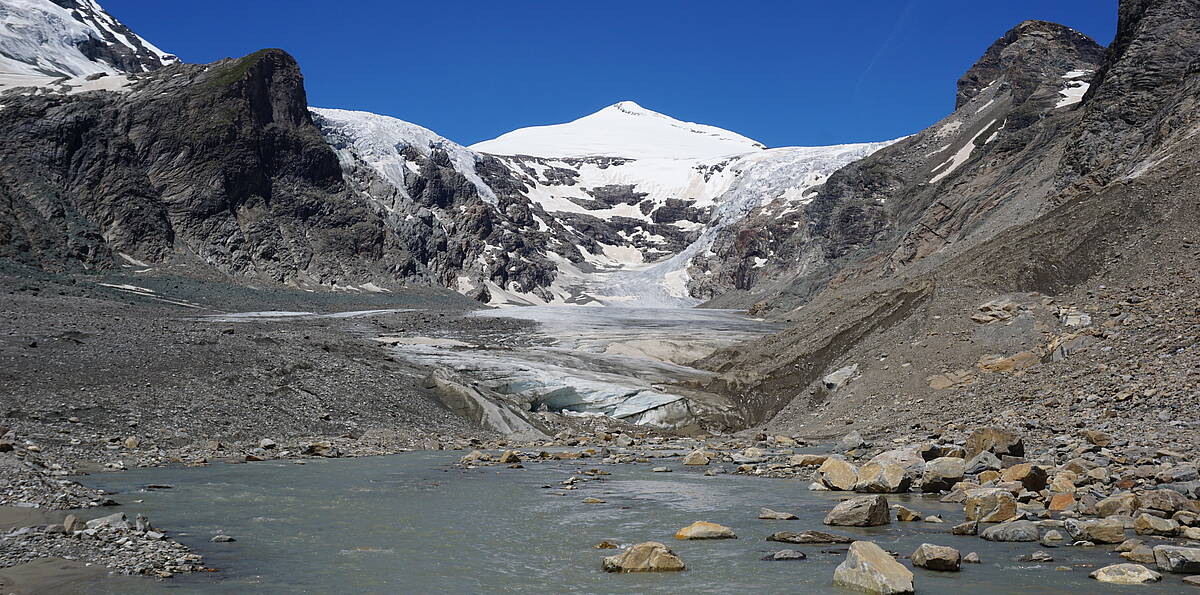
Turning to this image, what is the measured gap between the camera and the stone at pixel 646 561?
10.2 meters

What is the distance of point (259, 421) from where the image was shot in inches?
1105

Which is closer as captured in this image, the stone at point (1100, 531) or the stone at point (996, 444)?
the stone at point (1100, 531)

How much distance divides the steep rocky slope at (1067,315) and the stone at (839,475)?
18.2 feet

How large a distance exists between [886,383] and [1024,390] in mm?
6302

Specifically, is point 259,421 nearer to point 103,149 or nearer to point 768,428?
point 768,428


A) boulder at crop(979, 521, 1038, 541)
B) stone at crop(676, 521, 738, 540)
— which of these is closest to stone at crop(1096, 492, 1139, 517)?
boulder at crop(979, 521, 1038, 541)

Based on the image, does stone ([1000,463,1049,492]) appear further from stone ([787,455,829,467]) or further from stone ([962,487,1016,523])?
stone ([787,455,829,467])

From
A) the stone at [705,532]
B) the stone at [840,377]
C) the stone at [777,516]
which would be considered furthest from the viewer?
the stone at [840,377]

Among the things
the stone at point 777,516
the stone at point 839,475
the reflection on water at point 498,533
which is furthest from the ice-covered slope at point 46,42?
the stone at point 777,516

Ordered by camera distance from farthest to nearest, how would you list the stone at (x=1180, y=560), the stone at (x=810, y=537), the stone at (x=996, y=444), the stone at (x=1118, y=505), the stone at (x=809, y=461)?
1. the stone at (x=809, y=461)
2. the stone at (x=996, y=444)
3. the stone at (x=810, y=537)
4. the stone at (x=1118, y=505)
5. the stone at (x=1180, y=560)

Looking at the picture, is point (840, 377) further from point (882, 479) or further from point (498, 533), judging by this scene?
point (498, 533)

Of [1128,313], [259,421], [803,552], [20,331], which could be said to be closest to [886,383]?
[1128,313]

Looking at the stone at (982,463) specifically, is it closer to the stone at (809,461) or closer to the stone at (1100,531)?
the stone at (809,461)

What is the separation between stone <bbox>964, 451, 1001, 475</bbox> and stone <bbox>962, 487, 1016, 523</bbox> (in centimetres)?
283
